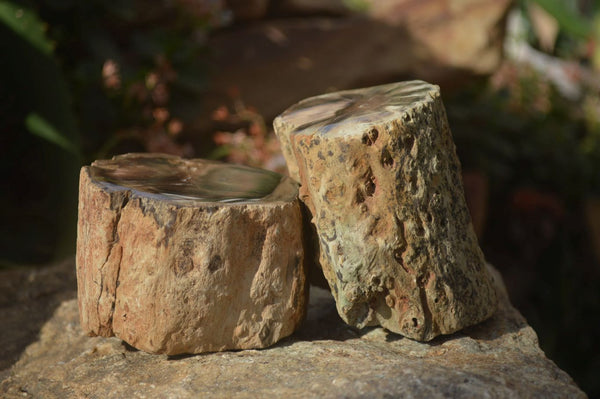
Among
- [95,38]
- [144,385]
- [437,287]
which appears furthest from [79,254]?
[95,38]

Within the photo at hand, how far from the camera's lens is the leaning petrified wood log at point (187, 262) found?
5.66ft

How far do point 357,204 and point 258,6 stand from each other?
3.16 metres

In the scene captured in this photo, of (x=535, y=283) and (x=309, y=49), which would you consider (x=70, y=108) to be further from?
(x=535, y=283)

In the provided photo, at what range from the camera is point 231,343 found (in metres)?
1.87

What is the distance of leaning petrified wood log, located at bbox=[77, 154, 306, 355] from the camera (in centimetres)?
173

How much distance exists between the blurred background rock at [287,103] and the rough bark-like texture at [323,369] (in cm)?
126

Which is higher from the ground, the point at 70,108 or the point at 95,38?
the point at 95,38

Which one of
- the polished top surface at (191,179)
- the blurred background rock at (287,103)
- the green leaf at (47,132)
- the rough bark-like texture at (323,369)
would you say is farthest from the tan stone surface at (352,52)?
the rough bark-like texture at (323,369)

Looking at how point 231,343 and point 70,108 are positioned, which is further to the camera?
point 70,108

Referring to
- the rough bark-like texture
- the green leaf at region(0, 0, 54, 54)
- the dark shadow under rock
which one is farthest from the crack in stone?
the green leaf at region(0, 0, 54, 54)

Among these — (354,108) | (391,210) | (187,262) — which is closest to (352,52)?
(354,108)

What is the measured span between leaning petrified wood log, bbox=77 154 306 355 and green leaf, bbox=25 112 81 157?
1.32 m

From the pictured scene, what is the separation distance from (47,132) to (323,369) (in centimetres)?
209

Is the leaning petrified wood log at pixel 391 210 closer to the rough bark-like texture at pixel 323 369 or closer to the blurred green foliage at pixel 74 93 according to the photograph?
the rough bark-like texture at pixel 323 369
